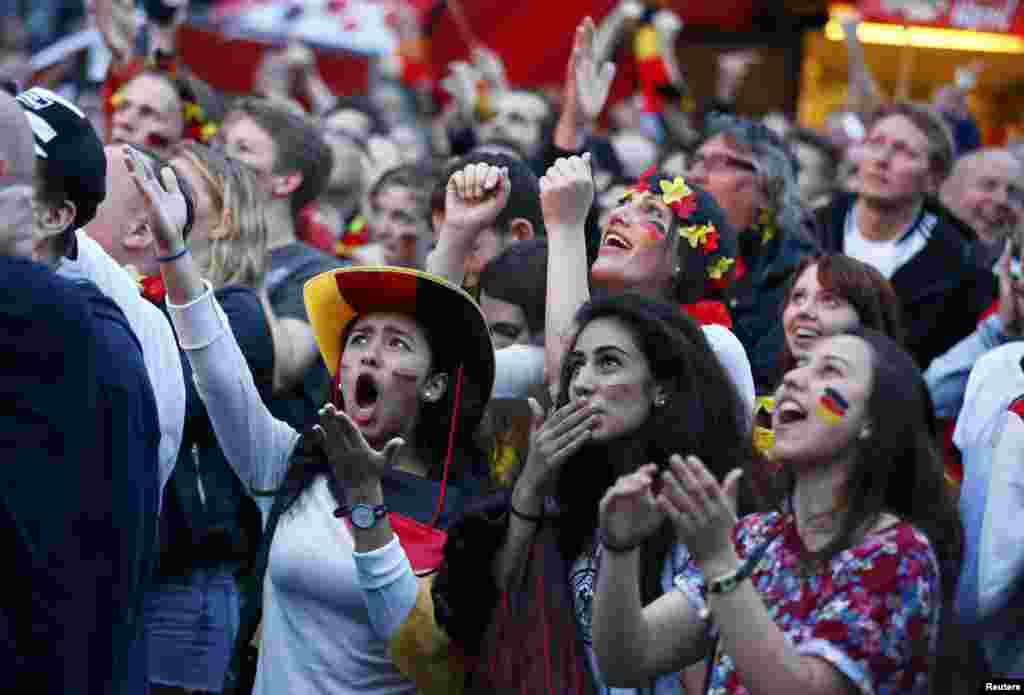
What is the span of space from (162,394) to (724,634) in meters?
1.43

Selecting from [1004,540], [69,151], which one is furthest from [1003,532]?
[69,151]

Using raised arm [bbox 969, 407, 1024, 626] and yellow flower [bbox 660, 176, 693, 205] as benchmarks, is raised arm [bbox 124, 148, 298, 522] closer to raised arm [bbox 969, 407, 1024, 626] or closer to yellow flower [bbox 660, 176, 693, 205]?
yellow flower [bbox 660, 176, 693, 205]

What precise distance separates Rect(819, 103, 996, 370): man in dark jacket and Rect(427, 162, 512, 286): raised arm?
6.95ft

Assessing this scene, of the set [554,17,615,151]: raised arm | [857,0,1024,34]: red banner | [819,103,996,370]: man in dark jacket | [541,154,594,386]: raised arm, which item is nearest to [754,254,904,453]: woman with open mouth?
[541,154,594,386]: raised arm

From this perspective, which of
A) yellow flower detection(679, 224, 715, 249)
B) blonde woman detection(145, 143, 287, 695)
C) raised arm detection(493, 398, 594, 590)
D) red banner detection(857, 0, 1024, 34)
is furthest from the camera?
red banner detection(857, 0, 1024, 34)

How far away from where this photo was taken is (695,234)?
446 centimetres

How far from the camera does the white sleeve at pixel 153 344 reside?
11.6ft

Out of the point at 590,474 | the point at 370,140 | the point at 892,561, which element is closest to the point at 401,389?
the point at 590,474

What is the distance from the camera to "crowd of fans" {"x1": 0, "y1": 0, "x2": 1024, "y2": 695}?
277 centimetres

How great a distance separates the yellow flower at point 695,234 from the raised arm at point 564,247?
17.4 inches

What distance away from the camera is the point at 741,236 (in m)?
5.85

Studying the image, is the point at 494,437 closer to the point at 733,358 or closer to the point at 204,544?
the point at 733,358

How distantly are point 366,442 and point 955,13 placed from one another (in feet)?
30.2

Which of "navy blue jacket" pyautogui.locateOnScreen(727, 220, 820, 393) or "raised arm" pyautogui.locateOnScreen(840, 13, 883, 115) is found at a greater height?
"raised arm" pyautogui.locateOnScreen(840, 13, 883, 115)
